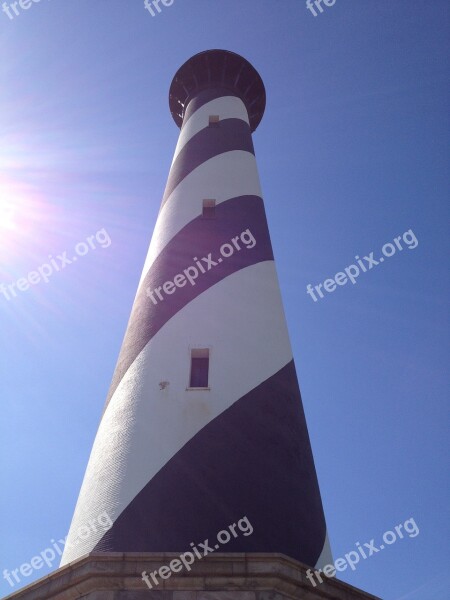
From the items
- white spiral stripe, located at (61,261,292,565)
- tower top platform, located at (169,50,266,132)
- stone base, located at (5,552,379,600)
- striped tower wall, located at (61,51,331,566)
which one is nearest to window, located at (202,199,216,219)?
striped tower wall, located at (61,51,331,566)

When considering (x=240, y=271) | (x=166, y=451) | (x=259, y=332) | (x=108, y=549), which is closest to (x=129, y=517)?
(x=108, y=549)

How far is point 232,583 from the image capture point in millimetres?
4566

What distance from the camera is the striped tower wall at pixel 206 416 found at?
18.3 feet

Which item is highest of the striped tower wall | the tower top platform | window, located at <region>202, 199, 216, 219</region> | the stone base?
the tower top platform

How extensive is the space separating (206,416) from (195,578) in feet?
6.22

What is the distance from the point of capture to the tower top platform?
12406 mm

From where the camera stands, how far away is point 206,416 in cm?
624

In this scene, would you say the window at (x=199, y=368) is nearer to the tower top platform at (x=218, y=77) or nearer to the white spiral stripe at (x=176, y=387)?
the white spiral stripe at (x=176, y=387)

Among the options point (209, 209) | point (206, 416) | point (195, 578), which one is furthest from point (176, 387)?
point (209, 209)

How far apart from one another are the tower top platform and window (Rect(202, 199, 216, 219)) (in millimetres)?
4365

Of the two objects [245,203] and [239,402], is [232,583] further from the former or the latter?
[245,203]

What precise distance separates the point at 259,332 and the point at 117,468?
91.2 inches

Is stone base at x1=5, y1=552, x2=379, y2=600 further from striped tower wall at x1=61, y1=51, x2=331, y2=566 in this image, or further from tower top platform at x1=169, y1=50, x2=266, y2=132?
tower top platform at x1=169, y1=50, x2=266, y2=132

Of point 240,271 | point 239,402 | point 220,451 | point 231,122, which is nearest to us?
point 220,451
